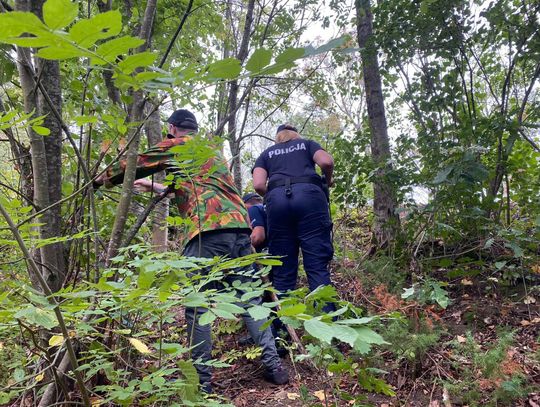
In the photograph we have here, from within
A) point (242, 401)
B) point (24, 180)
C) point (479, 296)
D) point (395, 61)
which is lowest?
point (242, 401)

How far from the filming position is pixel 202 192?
7.52 feet

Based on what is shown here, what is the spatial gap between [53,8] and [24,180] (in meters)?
1.55

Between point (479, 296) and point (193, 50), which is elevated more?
point (193, 50)

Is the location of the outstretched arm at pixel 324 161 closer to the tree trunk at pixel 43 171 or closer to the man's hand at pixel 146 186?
the man's hand at pixel 146 186

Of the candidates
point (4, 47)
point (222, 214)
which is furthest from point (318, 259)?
point (4, 47)

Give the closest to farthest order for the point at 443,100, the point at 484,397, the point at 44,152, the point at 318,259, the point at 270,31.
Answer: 1. the point at 44,152
2. the point at 484,397
3. the point at 318,259
4. the point at 443,100
5. the point at 270,31

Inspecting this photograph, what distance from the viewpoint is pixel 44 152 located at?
1.46 m

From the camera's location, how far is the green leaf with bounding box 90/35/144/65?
63 cm

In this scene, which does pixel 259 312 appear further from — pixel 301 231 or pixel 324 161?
pixel 324 161

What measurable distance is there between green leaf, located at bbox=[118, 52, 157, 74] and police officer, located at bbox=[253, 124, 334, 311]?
247 cm

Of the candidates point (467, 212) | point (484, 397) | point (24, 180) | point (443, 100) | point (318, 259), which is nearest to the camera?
point (24, 180)

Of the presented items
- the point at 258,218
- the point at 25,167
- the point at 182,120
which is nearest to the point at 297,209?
the point at 258,218

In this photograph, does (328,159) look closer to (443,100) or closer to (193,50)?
(443,100)

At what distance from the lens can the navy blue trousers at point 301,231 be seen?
311 centimetres
